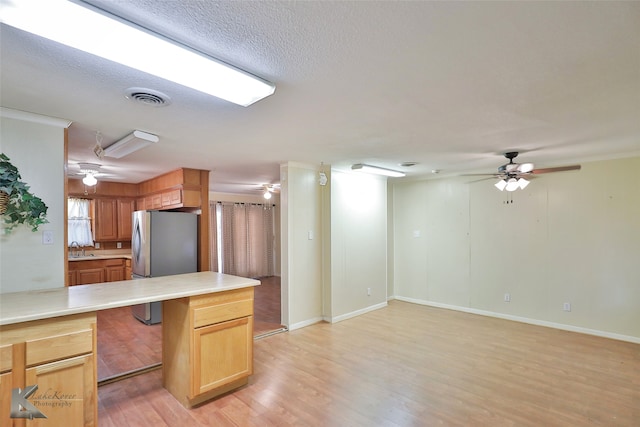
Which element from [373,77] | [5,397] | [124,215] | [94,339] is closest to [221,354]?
[94,339]

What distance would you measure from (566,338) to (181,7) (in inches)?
197

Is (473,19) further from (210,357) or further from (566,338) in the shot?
(566,338)

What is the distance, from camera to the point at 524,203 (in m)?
4.58

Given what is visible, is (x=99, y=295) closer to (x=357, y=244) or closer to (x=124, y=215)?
(x=357, y=244)

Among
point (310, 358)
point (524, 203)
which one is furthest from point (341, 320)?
point (524, 203)

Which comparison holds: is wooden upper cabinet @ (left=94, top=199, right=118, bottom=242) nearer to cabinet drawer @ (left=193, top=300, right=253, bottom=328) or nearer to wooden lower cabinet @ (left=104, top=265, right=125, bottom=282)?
wooden lower cabinet @ (left=104, top=265, right=125, bottom=282)

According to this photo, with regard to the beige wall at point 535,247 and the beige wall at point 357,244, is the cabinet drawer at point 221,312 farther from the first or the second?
the beige wall at point 535,247

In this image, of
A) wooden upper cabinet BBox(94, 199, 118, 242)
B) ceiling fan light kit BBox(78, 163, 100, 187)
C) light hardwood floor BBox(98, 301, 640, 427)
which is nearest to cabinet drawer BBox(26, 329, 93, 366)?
light hardwood floor BBox(98, 301, 640, 427)

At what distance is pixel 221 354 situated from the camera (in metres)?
2.54

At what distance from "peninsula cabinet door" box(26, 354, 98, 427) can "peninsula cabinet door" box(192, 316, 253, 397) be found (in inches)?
25.6

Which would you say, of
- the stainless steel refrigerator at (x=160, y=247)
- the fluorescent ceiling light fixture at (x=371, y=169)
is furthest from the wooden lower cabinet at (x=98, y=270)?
the fluorescent ceiling light fixture at (x=371, y=169)

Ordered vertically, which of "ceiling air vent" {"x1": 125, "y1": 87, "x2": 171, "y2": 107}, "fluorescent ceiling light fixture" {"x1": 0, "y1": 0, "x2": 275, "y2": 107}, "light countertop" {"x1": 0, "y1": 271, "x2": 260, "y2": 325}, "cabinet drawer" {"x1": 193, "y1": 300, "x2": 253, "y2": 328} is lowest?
"cabinet drawer" {"x1": 193, "y1": 300, "x2": 253, "y2": 328}

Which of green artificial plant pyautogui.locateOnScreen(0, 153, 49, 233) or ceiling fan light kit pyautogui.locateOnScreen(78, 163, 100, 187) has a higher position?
ceiling fan light kit pyautogui.locateOnScreen(78, 163, 100, 187)

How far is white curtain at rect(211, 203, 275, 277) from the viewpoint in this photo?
24.8ft
